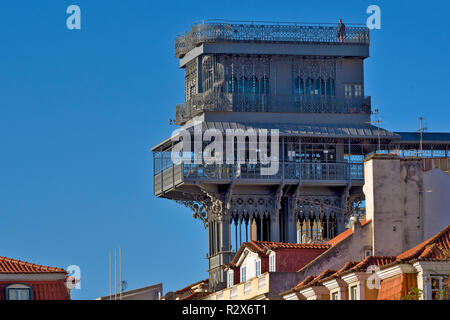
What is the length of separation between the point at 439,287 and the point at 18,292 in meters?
26.2

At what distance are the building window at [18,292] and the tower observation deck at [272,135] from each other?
3218cm

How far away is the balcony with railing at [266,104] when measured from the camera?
128875 mm

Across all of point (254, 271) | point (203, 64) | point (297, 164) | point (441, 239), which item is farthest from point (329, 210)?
point (441, 239)

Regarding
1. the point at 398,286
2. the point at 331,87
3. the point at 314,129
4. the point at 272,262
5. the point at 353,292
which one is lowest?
the point at 398,286

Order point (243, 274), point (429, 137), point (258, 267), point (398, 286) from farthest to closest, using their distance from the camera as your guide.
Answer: point (429, 137)
point (243, 274)
point (258, 267)
point (398, 286)

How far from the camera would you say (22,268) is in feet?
314

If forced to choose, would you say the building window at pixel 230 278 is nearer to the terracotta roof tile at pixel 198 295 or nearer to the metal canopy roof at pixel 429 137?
the terracotta roof tile at pixel 198 295

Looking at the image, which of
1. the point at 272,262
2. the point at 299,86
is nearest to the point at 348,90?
the point at 299,86

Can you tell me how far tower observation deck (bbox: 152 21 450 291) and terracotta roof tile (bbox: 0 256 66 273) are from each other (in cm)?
3047

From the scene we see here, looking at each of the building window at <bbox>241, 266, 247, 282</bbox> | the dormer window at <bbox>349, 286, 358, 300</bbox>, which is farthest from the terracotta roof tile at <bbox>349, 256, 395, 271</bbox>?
the building window at <bbox>241, 266, 247, 282</bbox>

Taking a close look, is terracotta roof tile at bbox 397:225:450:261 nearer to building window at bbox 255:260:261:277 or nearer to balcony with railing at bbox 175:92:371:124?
building window at bbox 255:260:261:277

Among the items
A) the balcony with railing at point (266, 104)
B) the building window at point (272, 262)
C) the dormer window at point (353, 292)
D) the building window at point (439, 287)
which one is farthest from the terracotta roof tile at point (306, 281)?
the balcony with railing at point (266, 104)

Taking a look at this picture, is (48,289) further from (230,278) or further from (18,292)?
(230,278)

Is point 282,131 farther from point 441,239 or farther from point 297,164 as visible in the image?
point 441,239
